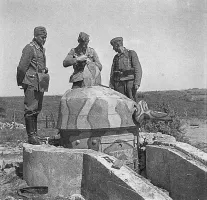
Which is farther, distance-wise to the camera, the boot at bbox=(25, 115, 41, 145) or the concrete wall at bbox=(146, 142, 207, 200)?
the boot at bbox=(25, 115, 41, 145)

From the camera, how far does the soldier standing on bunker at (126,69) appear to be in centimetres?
802

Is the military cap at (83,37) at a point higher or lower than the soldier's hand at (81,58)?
higher

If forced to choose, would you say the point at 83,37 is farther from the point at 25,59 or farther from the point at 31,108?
the point at 31,108

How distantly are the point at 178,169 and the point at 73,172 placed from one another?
1811mm

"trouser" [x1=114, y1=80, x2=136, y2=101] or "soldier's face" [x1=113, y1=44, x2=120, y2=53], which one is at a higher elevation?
"soldier's face" [x1=113, y1=44, x2=120, y2=53]

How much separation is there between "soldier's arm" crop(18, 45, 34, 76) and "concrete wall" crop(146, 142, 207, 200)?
2870 millimetres

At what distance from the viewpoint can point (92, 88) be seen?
271 inches

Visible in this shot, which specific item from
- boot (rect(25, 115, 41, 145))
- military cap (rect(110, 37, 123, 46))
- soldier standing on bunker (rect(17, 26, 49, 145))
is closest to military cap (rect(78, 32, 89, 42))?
soldier standing on bunker (rect(17, 26, 49, 145))

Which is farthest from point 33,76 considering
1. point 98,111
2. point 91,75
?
point 98,111

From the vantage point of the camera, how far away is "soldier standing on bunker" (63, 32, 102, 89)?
7118 mm

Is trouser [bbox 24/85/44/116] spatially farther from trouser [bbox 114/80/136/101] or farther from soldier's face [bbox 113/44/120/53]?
soldier's face [bbox 113/44/120/53]

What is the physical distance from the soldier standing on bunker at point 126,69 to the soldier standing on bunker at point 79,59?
91 centimetres

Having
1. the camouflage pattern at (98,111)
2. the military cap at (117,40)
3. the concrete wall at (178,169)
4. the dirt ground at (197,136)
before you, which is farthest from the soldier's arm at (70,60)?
the dirt ground at (197,136)

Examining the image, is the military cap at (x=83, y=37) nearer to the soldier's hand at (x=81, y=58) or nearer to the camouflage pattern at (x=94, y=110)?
the soldier's hand at (x=81, y=58)
